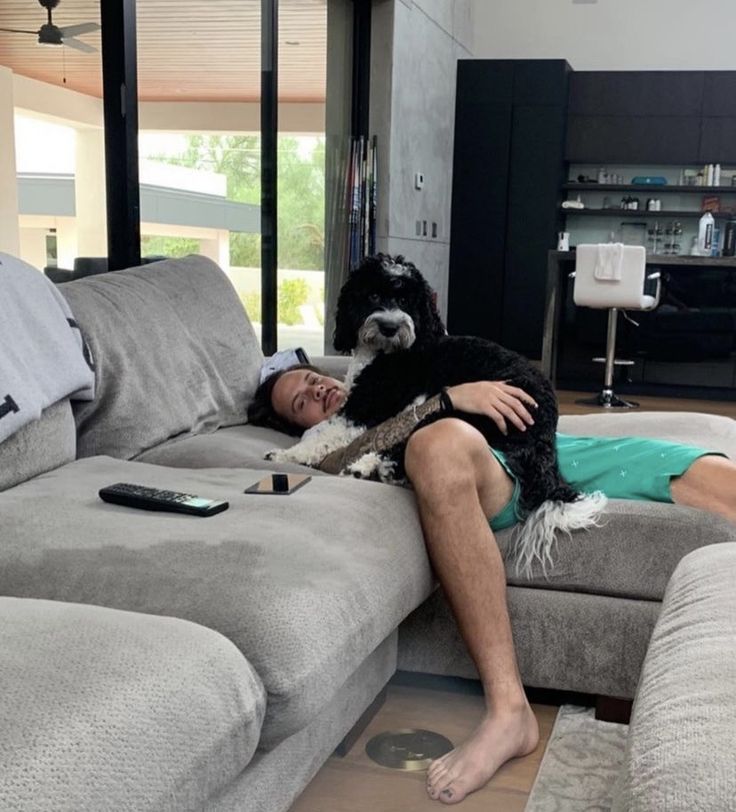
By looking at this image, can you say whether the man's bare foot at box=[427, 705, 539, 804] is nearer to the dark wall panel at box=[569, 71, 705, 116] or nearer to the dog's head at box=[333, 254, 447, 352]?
the dog's head at box=[333, 254, 447, 352]

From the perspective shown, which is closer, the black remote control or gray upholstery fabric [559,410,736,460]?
the black remote control

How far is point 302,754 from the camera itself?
148 centimetres

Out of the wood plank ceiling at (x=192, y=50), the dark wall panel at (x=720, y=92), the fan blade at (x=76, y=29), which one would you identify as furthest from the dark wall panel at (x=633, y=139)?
the fan blade at (x=76, y=29)

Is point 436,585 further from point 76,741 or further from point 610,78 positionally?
point 610,78

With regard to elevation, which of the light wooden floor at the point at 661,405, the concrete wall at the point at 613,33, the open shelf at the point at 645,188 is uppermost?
the concrete wall at the point at 613,33

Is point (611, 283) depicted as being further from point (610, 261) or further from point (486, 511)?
point (486, 511)

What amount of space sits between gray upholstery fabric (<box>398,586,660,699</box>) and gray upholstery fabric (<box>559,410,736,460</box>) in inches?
25.7

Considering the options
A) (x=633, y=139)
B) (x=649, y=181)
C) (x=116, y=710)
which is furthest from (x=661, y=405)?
(x=116, y=710)

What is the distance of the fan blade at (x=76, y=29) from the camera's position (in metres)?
3.39

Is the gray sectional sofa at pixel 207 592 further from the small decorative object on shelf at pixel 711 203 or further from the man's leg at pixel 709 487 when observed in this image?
the small decorative object on shelf at pixel 711 203

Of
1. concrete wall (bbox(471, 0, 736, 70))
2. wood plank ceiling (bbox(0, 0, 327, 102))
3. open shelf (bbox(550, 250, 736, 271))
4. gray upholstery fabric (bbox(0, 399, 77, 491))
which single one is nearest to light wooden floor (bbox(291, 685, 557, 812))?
gray upholstery fabric (bbox(0, 399, 77, 491))

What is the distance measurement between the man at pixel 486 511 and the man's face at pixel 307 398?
1.72 ft

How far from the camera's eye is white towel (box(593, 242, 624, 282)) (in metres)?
5.60

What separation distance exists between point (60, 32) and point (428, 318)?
208 cm
